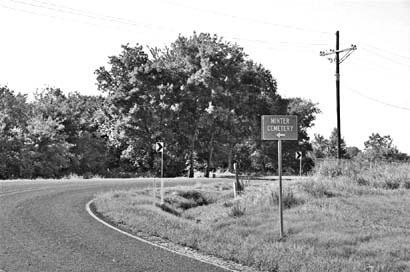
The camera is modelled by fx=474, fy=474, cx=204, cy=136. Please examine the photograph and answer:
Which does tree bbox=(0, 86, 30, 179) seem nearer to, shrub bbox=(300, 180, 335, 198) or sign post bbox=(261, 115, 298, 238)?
shrub bbox=(300, 180, 335, 198)

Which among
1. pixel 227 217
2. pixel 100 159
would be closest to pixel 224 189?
pixel 227 217

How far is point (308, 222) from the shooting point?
556 inches

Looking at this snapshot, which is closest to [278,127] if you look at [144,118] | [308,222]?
[308,222]

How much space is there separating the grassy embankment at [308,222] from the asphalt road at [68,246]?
109 centimetres

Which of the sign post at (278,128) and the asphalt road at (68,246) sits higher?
the sign post at (278,128)

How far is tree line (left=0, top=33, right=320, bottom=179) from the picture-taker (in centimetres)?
4472

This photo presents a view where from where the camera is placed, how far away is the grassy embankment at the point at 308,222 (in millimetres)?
9523

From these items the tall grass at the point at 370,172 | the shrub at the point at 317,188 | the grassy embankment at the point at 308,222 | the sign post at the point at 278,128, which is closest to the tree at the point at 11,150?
the grassy embankment at the point at 308,222

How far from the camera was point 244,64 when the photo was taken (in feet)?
184

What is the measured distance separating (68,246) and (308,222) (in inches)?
287

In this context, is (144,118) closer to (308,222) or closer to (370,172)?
(370,172)

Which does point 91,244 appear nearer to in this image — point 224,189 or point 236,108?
point 224,189

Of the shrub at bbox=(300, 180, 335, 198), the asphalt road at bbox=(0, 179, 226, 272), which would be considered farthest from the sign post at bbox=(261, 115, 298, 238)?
the shrub at bbox=(300, 180, 335, 198)

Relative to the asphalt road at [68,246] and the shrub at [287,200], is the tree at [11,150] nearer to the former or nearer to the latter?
the asphalt road at [68,246]
